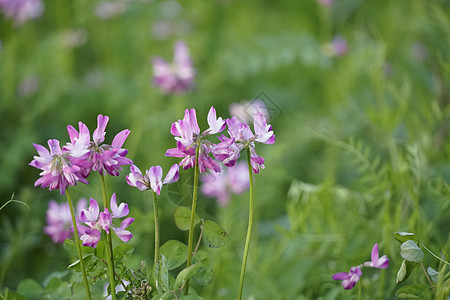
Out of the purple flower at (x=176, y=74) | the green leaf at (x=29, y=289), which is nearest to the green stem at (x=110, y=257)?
the green leaf at (x=29, y=289)

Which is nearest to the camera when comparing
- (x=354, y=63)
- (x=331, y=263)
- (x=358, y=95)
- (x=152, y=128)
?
(x=331, y=263)

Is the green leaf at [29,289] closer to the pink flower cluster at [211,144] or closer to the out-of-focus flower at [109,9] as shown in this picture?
the pink flower cluster at [211,144]

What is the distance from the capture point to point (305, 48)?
2.13 m

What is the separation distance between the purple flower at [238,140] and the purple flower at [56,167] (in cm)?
21

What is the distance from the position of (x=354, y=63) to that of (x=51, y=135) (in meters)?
1.33

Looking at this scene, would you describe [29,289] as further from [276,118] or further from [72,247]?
[276,118]

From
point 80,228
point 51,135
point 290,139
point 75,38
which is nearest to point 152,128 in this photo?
point 51,135

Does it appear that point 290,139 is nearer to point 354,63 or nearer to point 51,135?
point 354,63

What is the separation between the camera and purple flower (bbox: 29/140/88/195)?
739 mm

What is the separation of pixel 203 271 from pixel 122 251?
0.45 feet

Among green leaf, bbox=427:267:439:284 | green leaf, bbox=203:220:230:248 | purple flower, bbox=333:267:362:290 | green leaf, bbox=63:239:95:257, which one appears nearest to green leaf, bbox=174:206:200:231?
green leaf, bbox=203:220:230:248

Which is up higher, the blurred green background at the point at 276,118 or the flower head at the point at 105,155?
the flower head at the point at 105,155

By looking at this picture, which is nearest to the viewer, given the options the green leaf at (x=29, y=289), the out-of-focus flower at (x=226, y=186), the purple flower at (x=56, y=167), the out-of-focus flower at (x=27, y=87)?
the purple flower at (x=56, y=167)

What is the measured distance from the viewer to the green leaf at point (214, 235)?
845mm
